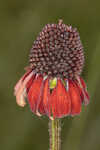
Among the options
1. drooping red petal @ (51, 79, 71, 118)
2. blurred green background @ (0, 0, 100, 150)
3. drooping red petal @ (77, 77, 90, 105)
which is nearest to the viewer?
drooping red petal @ (51, 79, 71, 118)

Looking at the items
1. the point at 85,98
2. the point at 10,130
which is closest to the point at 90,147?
the point at 10,130

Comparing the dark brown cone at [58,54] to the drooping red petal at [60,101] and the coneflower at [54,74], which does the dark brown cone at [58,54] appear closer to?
the coneflower at [54,74]

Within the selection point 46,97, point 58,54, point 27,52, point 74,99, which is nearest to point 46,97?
point 46,97

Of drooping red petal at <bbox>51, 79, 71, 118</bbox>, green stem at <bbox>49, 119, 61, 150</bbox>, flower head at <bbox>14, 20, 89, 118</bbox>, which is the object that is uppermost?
flower head at <bbox>14, 20, 89, 118</bbox>

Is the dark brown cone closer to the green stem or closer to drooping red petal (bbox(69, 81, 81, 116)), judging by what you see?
drooping red petal (bbox(69, 81, 81, 116))

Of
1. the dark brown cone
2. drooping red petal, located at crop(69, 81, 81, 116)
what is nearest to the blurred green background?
the dark brown cone

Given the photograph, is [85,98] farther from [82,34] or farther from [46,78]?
[82,34]

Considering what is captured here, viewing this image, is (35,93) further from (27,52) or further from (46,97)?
(27,52)

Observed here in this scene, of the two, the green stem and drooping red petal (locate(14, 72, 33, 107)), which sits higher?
drooping red petal (locate(14, 72, 33, 107))
